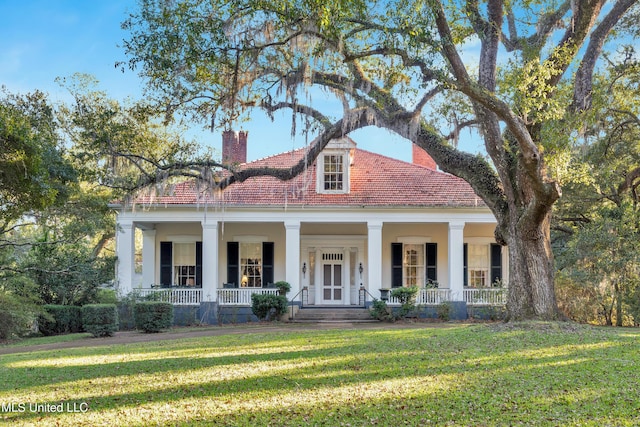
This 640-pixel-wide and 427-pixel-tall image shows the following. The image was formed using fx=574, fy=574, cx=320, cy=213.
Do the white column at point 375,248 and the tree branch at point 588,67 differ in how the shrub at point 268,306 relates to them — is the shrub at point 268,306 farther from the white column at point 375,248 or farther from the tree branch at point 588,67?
the tree branch at point 588,67

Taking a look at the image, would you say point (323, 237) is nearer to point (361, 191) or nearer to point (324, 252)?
point (324, 252)

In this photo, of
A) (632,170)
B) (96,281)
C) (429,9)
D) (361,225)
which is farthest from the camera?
(361,225)

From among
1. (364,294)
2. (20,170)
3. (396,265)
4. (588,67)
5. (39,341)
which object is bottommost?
(39,341)

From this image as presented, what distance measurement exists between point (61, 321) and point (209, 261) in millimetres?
4940

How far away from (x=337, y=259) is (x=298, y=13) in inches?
550

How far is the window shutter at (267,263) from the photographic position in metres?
21.3

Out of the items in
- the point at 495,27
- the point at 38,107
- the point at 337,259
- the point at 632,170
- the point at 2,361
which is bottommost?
the point at 2,361

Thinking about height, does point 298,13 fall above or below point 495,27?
below

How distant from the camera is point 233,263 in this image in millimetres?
21516

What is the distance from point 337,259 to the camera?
73.3 ft

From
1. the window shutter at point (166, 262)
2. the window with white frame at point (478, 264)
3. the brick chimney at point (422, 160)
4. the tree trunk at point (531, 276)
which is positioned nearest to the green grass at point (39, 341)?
the window shutter at point (166, 262)

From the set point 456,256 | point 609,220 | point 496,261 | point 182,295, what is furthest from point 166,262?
point 609,220

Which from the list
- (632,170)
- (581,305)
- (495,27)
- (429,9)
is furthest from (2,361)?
(632,170)

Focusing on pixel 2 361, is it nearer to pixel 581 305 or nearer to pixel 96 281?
pixel 96 281
